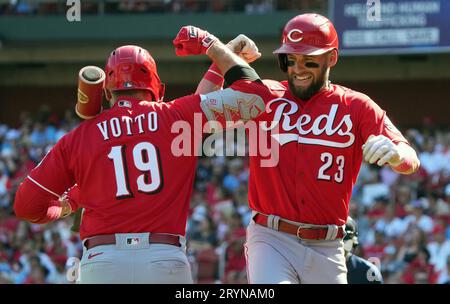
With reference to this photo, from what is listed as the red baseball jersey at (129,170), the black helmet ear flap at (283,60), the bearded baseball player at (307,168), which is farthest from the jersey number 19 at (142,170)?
the black helmet ear flap at (283,60)

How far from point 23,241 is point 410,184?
5542 millimetres

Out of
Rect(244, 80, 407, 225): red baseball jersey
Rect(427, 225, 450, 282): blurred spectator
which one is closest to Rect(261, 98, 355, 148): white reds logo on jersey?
Rect(244, 80, 407, 225): red baseball jersey

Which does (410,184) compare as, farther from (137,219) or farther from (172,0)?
(137,219)

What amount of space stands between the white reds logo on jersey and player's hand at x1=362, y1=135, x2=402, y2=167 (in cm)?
50

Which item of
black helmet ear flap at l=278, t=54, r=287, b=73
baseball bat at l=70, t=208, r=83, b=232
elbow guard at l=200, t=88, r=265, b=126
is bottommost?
baseball bat at l=70, t=208, r=83, b=232

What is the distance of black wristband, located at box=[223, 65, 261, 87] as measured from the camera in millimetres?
5559

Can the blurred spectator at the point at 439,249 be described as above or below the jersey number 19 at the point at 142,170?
below

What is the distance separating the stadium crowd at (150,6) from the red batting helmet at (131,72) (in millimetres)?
12417

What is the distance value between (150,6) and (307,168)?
43.7 ft

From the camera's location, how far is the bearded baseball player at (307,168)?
5.68m

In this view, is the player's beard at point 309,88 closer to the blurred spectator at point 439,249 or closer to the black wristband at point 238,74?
the black wristband at point 238,74

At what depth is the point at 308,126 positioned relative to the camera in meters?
5.79

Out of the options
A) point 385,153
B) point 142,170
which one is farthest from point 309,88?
point 142,170

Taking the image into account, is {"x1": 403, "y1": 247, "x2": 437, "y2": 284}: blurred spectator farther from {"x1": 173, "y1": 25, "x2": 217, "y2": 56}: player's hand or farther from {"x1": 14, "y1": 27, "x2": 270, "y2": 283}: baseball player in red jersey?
{"x1": 14, "y1": 27, "x2": 270, "y2": 283}: baseball player in red jersey
